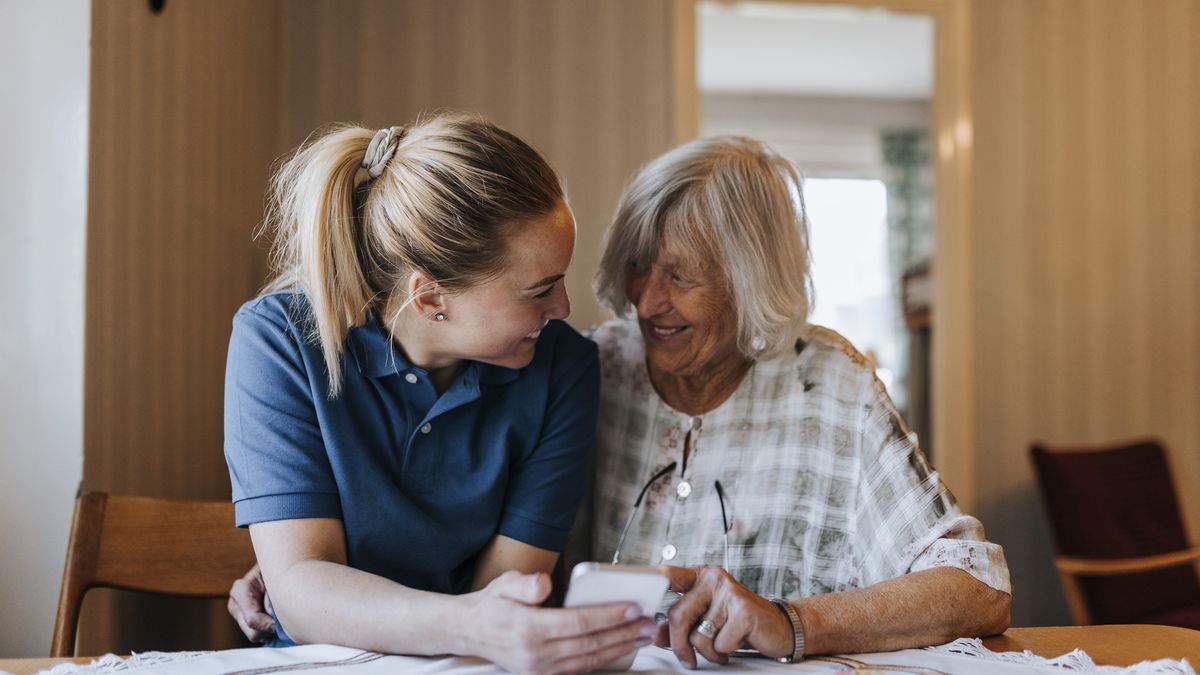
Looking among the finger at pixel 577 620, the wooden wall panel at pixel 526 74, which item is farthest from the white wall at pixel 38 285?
the wooden wall panel at pixel 526 74

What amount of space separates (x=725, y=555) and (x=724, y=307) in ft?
1.27

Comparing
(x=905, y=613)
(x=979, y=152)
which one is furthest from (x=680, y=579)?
(x=979, y=152)

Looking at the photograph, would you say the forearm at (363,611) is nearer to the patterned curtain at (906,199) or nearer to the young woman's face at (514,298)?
the young woman's face at (514,298)

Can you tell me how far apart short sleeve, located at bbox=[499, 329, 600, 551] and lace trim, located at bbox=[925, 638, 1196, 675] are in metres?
0.52

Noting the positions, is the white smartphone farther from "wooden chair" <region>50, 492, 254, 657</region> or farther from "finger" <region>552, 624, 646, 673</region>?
"wooden chair" <region>50, 492, 254, 657</region>

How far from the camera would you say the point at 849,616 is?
1.21m

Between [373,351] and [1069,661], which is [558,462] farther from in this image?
[1069,661]

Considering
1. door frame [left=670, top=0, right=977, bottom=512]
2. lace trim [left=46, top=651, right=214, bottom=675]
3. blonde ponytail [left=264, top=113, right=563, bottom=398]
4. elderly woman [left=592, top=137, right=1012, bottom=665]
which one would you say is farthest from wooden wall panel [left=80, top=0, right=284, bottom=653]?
door frame [left=670, top=0, right=977, bottom=512]

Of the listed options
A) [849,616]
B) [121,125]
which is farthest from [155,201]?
[849,616]

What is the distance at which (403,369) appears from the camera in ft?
4.58

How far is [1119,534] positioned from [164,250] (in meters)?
2.71

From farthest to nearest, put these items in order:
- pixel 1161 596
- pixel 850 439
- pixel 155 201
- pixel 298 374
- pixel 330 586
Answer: pixel 1161 596 < pixel 155 201 < pixel 850 439 < pixel 298 374 < pixel 330 586

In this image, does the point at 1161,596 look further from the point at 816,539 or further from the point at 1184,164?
the point at 816,539

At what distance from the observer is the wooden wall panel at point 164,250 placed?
172cm
